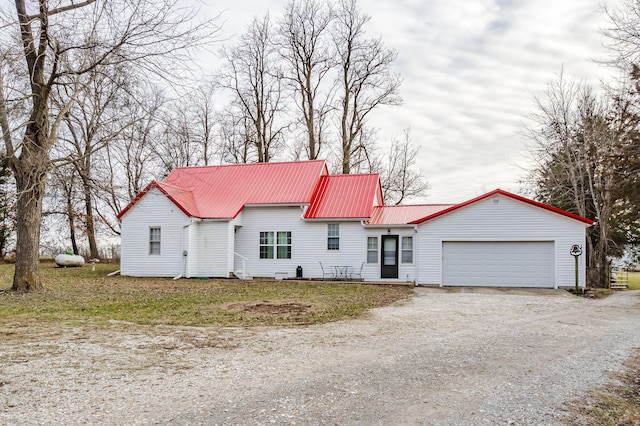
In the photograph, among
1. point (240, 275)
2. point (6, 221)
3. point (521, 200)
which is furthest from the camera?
point (6, 221)

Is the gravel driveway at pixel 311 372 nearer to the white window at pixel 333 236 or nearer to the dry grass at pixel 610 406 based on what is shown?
the dry grass at pixel 610 406

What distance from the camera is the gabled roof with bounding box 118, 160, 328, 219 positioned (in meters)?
20.9

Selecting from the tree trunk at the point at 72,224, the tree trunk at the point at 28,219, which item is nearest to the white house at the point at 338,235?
the tree trunk at the point at 28,219

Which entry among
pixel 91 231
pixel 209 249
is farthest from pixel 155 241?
pixel 91 231

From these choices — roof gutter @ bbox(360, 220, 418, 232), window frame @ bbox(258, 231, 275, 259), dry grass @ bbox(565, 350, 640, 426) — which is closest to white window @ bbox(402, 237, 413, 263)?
roof gutter @ bbox(360, 220, 418, 232)

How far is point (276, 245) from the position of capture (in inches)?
829

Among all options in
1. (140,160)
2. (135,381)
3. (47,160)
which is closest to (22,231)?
(47,160)

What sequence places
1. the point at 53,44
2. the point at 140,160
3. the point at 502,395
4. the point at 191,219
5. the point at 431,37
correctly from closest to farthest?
the point at 502,395, the point at 53,44, the point at 431,37, the point at 191,219, the point at 140,160

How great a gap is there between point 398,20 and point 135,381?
37.0 feet

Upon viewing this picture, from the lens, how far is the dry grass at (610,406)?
441cm

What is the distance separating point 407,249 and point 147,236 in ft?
37.0

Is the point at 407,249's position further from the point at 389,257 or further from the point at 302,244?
the point at 302,244

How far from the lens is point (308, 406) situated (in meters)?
4.59

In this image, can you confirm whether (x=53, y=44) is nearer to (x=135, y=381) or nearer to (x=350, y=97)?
(x=135, y=381)
